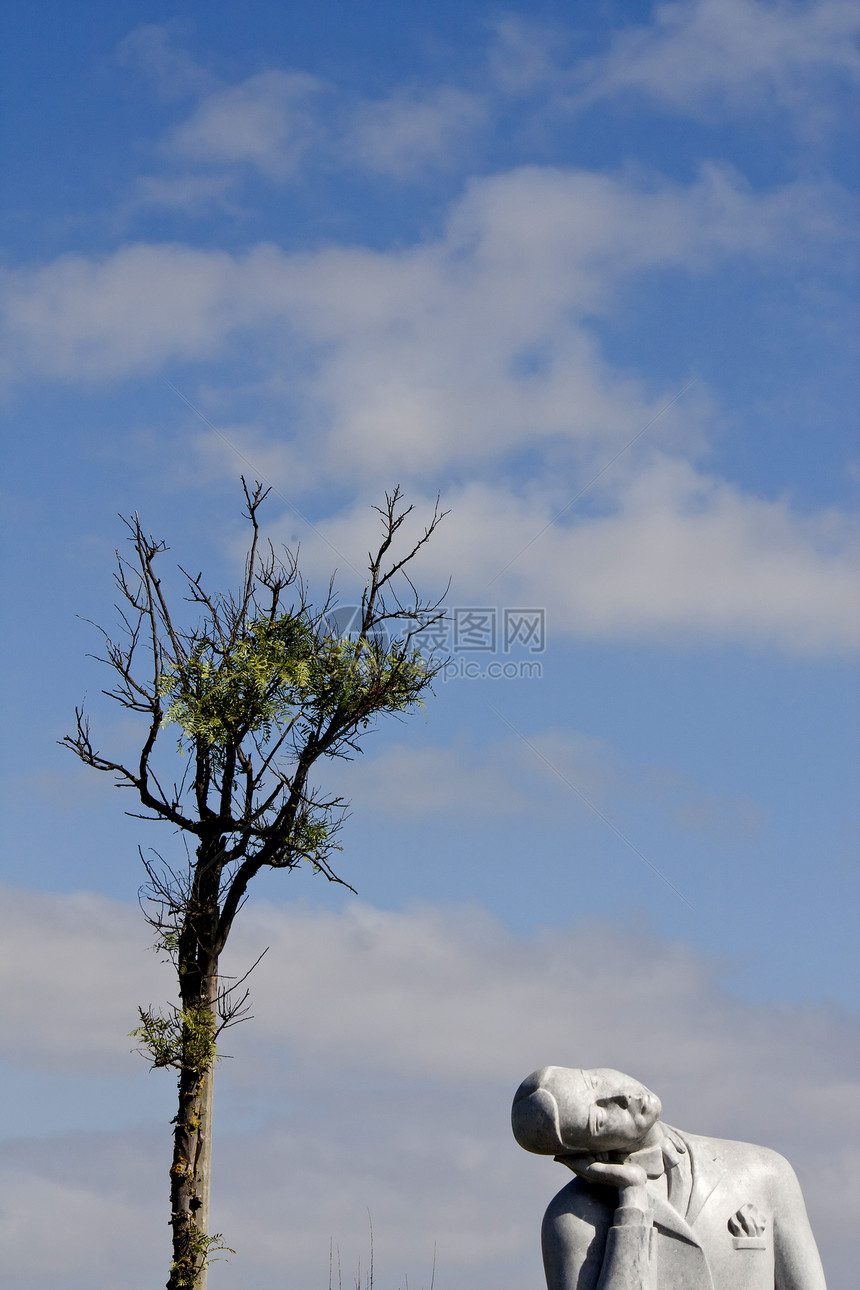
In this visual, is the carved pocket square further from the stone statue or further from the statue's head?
the statue's head

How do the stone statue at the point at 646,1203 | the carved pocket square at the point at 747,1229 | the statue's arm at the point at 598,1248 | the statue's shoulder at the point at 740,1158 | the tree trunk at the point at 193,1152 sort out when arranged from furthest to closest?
the tree trunk at the point at 193,1152 < the statue's shoulder at the point at 740,1158 < the carved pocket square at the point at 747,1229 < the stone statue at the point at 646,1203 < the statue's arm at the point at 598,1248

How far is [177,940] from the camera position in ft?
35.3

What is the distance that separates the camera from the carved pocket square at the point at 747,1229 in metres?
4.81

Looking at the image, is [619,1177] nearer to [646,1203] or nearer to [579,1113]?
[646,1203]

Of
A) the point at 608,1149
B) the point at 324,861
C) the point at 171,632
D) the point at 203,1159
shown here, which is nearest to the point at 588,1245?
the point at 608,1149

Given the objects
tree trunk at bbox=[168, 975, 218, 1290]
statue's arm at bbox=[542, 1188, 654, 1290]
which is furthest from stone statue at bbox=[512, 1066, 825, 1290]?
tree trunk at bbox=[168, 975, 218, 1290]

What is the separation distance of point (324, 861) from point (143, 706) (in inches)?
81.7

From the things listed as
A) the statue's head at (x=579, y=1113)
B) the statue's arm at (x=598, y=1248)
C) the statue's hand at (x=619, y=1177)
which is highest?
the statue's head at (x=579, y=1113)

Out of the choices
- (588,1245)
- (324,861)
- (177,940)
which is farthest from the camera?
(324,861)

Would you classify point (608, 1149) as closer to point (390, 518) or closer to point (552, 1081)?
point (552, 1081)

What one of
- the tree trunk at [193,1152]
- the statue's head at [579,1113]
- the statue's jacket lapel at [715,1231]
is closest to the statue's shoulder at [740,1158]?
the statue's jacket lapel at [715,1231]

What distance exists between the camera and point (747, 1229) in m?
4.83

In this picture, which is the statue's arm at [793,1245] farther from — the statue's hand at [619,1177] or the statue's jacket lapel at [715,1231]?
the statue's hand at [619,1177]

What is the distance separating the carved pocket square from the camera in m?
4.81
